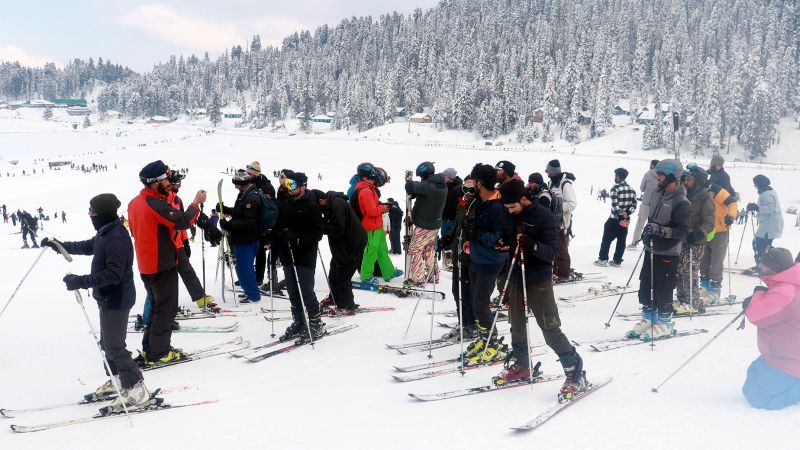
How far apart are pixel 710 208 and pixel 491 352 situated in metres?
3.81

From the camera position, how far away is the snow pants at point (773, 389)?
414cm

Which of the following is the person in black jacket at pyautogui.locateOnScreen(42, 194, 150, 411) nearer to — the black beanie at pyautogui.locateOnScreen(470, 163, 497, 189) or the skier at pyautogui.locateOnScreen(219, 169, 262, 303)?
the skier at pyautogui.locateOnScreen(219, 169, 262, 303)

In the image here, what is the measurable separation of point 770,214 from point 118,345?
1047cm

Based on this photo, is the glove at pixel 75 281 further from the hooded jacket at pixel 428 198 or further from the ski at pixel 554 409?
the hooded jacket at pixel 428 198

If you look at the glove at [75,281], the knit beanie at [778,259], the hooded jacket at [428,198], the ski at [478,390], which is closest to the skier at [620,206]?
the hooded jacket at [428,198]

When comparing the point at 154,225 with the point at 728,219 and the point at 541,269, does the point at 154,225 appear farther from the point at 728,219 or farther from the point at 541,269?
the point at 728,219

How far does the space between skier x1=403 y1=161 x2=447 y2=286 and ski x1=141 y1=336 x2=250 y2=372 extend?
114 inches

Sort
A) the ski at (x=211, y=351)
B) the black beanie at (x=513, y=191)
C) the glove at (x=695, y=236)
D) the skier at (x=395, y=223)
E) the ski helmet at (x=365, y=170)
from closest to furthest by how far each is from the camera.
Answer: the black beanie at (x=513, y=191) < the ski at (x=211, y=351) < the glove at (x=695, y=236) < the ski helmet at (x=365, y=170) < the skier at (x=395, y=223)

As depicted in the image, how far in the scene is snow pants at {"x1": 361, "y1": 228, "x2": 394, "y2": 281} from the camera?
9102mm


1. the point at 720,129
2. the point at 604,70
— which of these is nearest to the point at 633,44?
the point at 604,70

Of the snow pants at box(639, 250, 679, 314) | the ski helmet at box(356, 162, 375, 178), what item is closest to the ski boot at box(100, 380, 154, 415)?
the ski helmet at box(356, 162, 375, 178)

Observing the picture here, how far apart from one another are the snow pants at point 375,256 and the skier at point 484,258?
336cm

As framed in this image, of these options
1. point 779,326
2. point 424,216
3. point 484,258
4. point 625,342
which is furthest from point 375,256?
point 779,326

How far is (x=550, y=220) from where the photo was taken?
460 centimetres
